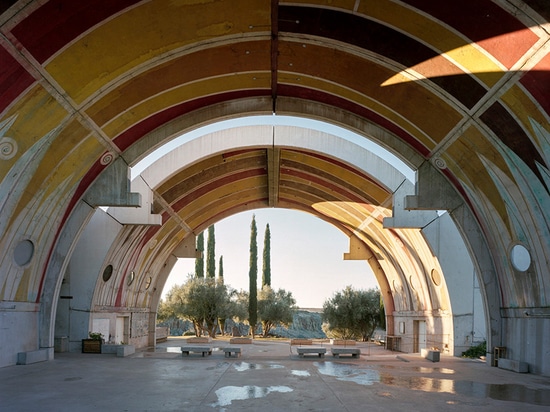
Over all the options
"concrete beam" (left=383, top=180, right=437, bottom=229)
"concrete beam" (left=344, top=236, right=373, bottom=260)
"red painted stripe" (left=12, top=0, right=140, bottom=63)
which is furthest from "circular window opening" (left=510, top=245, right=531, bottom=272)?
"concrete beam" (left=344, top=236, right=373, bottom=260)

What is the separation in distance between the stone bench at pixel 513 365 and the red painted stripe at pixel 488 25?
389 inches

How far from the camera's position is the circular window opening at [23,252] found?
728 inches

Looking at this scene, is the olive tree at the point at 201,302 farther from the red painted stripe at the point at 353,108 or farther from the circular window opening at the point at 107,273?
the red painted stripe at the point at 353,108

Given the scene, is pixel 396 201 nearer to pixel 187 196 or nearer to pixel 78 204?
pixel 187 196

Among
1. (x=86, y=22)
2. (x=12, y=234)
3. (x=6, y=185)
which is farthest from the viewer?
(x=12, y=234)

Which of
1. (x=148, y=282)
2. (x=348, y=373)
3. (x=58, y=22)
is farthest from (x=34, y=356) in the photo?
(x=148, y=282)

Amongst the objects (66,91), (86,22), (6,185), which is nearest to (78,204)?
(6,185)

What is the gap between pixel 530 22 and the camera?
1169cm

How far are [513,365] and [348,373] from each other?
5506 mm

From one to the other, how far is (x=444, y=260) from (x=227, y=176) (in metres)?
12.0

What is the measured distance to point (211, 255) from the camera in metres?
63.0

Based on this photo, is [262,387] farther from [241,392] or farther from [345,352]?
[345,352]

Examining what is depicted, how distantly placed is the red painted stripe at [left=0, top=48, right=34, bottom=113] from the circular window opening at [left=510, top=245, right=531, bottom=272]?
14678 mm

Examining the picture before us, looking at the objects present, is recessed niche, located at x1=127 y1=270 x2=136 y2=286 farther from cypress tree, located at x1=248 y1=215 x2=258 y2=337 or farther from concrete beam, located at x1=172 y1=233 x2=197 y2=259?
cypress tree, located at x1=248 y1=215 x2=258 y2=337
